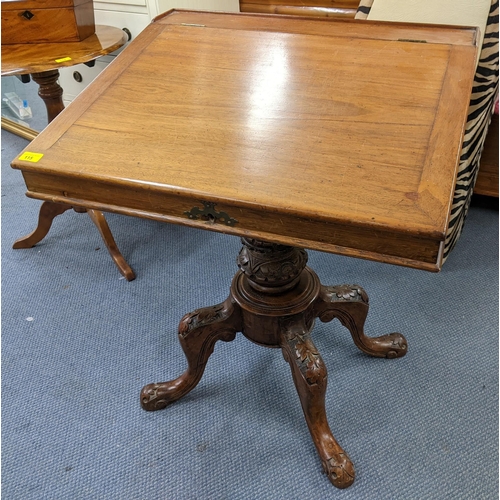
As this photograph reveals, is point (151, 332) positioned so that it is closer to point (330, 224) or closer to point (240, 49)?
point (240, 49)

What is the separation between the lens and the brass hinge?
765 millimetres

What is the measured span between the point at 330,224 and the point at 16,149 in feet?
7.24

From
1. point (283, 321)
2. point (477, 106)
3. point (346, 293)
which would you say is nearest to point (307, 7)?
point (477, 106)

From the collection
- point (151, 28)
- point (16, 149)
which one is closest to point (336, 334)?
point (151, 28)

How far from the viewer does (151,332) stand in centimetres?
157

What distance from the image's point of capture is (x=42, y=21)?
165 centimetres

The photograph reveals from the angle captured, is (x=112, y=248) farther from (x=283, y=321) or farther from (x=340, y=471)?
(x=340, y=471)

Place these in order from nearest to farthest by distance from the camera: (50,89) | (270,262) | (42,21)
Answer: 1. (270,262)
2. (42,21)
3. (50,89)

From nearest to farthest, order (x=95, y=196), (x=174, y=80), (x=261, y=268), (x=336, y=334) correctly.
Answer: (x=95, y=196) → (x=174, y=80) → (x=261, y=268) → (x=336, y=334)

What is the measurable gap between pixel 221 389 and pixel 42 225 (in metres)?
0.94

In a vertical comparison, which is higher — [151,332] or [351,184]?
[351,184]

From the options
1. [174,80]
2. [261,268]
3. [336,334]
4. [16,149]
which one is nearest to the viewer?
[174,80]

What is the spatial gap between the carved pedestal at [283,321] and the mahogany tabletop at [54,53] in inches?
33.4

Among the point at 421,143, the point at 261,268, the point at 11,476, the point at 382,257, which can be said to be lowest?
the point at 11,476
